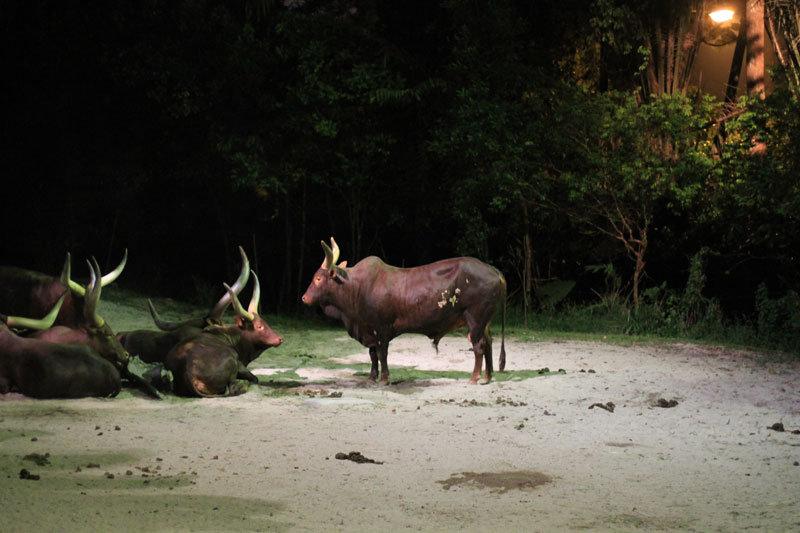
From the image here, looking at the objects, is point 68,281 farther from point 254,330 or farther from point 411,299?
point 411,299

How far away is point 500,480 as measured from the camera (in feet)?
20.7

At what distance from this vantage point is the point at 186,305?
16625 millimetres

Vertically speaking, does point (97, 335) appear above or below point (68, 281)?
below

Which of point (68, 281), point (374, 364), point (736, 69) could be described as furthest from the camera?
point (736, 69)

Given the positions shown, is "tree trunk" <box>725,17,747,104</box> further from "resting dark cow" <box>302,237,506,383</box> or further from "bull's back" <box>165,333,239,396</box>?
"bull's back" <box>165,333,239,396</box>

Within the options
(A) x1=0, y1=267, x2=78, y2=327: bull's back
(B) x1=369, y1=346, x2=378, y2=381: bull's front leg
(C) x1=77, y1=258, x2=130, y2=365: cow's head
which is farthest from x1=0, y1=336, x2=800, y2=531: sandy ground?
(A) x1=0, y1=267, x2=78, y2=327: bull's back

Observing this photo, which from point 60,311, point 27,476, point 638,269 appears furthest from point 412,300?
point 638,269

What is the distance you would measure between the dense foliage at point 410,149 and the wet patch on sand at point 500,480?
8.50 m

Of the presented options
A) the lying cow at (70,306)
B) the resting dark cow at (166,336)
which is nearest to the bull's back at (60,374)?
the lying cow at (70,306)

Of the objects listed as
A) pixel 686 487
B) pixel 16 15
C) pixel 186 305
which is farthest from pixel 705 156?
pixel 16 15

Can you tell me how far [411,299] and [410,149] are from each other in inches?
305

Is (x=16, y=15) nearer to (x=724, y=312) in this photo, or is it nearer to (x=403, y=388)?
(x=403, y=388)

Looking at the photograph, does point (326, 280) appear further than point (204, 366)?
Yes

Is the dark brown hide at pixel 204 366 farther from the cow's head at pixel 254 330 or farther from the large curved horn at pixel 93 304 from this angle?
the large curved horn at pixel 93 304
